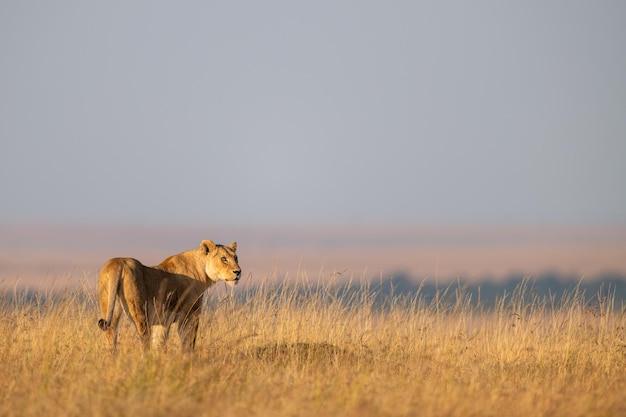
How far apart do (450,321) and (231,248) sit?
10.9 feet

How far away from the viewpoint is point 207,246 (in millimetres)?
13086

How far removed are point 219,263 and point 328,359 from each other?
2.18m

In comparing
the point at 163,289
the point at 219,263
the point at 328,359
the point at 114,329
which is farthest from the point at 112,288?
the point at 328,359

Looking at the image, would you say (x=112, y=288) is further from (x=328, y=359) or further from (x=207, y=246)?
(x=328, y=359)

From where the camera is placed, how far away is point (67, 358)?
10.3 metres

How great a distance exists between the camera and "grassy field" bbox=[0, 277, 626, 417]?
8102mm

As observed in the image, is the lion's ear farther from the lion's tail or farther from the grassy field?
the lion's tail

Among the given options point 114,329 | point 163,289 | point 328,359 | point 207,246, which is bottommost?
point 328,359

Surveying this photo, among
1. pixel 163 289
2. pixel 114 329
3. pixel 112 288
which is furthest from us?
pixel 163 289

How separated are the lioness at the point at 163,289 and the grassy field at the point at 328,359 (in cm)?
37

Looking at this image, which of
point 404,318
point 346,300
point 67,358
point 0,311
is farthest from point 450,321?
point 0,311

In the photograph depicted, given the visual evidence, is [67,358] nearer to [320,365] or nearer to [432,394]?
[320,365]

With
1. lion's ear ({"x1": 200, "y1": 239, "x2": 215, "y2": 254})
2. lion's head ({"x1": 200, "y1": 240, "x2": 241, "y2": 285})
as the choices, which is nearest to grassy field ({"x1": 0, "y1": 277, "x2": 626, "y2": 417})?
lion's head ({"x1": 200, "y1": 240, "x2": 241, "y2": 285})

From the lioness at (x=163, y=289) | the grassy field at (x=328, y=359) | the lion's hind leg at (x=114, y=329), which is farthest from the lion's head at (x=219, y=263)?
the lion's hind leg at (x=114, y=329)
